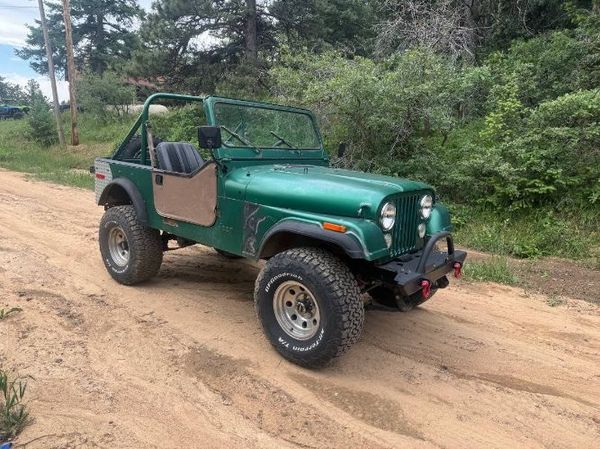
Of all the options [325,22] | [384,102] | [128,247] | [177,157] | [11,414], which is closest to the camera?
[11,414]

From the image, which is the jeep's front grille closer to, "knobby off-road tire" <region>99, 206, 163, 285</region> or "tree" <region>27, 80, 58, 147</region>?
"knobby off-road tire" <region>99, 206, 163, 285</region>

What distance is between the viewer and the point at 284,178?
3.76 m

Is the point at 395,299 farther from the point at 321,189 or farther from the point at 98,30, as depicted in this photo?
the point at 98,30

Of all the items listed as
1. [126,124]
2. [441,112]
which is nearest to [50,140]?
[126,124]

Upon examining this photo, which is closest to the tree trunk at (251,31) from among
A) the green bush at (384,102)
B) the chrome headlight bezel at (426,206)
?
the green bush at (384,102)

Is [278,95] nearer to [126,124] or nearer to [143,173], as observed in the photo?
[143,173]

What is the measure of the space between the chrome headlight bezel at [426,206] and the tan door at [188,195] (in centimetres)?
169

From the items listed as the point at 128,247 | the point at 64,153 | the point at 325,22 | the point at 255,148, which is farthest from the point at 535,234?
the point at 64,153

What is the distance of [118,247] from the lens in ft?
17.1

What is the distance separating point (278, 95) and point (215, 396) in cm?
889

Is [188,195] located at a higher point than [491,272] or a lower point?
higher

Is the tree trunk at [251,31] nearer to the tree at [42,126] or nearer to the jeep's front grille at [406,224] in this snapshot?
the tree at [42,126]

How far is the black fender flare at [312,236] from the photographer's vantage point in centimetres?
314

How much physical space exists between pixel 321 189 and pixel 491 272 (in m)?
3.16
